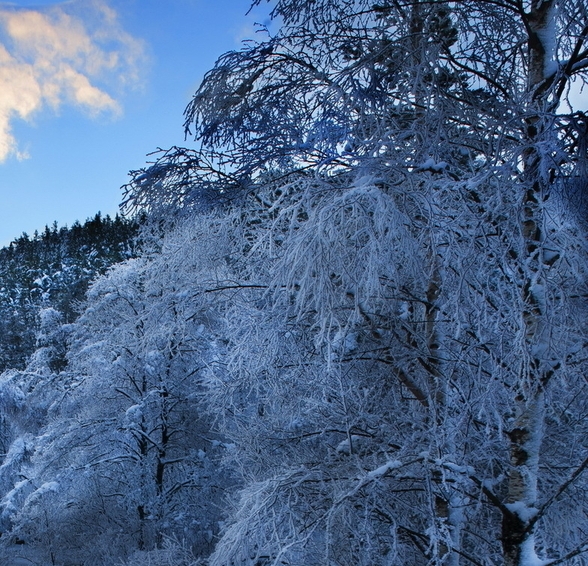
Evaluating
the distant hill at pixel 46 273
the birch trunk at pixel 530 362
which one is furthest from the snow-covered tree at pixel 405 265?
the distant hill at pixel 46 273

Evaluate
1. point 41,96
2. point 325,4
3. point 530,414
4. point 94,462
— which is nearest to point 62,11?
point 325,4

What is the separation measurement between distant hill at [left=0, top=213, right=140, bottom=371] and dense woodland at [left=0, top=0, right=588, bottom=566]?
19.4m

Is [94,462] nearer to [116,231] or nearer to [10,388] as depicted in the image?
[10,388]

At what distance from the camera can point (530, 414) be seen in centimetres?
324

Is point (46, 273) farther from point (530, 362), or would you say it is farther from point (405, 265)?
point (530, 362)

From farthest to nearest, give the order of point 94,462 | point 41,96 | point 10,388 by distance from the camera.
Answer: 1. point 10,388
2. point 94,462
3. point 41,96

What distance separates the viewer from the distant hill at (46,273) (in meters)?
27.5

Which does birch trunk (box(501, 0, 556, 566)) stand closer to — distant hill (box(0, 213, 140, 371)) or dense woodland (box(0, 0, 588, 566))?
dense woodland (box(0, 0, 588, 566))

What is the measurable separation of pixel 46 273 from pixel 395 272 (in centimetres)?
3836

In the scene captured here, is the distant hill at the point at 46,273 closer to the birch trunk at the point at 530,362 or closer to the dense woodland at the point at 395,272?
the dense woodland at the point at 395,272

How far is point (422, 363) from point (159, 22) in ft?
12.2

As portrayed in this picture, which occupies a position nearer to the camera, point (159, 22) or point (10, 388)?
point (159, 22)

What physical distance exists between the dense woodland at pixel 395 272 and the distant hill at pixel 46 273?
63.7 ft

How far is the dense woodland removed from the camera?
2885 millimetres
